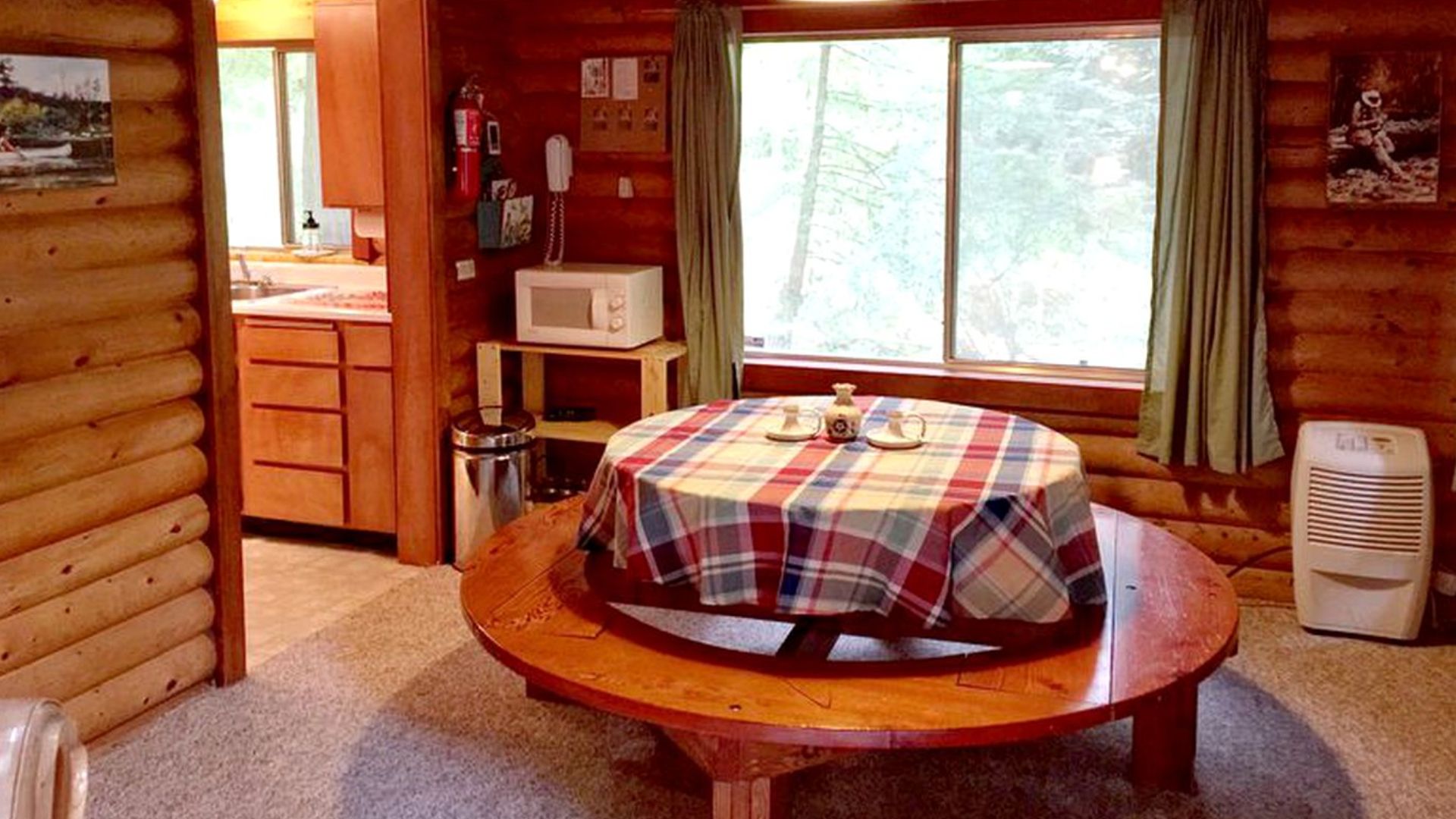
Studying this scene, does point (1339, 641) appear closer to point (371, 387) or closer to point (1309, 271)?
point (1309, 271)

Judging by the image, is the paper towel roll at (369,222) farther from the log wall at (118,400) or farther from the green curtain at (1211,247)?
the green curtain at (1211,247)

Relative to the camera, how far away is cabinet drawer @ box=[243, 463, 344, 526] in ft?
16.8

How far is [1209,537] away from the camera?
15.2ft

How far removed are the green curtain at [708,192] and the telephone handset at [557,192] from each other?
1.52ft

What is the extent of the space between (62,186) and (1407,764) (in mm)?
3591

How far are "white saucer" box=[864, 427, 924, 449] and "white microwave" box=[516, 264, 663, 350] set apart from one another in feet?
5.31

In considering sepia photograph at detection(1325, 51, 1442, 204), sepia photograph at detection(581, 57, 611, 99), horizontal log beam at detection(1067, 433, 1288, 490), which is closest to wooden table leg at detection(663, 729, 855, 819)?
horizontal log beam at detection(1067, 433, 1288, 490)

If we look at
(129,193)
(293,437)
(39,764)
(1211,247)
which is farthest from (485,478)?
(39,764)

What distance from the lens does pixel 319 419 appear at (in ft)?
16.6

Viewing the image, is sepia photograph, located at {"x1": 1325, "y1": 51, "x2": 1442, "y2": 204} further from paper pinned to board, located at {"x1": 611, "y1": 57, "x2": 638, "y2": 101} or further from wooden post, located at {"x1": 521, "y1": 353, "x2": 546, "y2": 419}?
wooden post, located at {"x1": 521, "y1": 353, "x2": 546, "y2": 419}

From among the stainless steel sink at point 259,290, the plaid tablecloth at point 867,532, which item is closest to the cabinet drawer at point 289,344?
the stainless steel sink at point 259,290

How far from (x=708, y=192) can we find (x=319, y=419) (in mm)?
1699

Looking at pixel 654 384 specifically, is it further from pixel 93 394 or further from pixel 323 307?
pixel 93 394

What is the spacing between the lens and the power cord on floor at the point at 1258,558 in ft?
14.9
